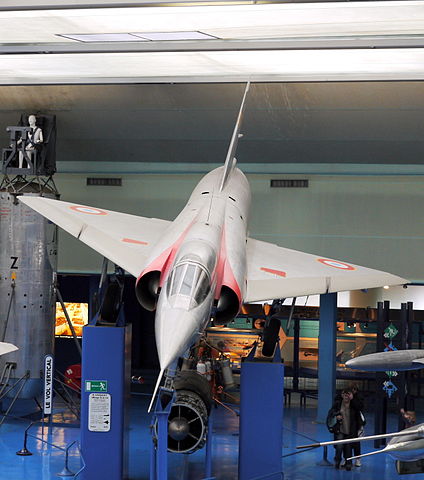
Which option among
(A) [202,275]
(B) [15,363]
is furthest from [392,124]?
(B) [15,363]

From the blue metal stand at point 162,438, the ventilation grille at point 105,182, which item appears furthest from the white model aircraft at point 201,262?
the ventilation grille at point 105,182

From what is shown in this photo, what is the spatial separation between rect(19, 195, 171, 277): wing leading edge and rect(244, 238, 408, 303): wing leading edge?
1.54 m

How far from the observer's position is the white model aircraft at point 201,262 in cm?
815

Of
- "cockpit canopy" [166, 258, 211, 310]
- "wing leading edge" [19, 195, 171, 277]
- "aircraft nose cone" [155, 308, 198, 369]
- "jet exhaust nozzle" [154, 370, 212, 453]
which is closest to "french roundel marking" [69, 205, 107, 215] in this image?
"wing leading edge" [19, 195, 171, 277]

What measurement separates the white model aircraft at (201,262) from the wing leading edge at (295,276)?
1 cm

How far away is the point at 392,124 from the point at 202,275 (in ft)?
24.2

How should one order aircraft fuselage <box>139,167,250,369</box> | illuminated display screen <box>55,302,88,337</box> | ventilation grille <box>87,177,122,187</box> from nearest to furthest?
aircraft fuselage <box>139,167,250,369</box> < ventilation grille <box>87,177,122,187</box> < illuminated display screen <box>55,302,88,337</box>

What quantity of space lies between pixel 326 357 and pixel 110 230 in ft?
20.9

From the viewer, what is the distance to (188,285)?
827 centimetres

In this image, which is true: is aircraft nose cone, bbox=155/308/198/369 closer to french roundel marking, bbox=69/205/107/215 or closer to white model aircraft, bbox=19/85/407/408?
white model aircraft, bbox=19/85/407/408

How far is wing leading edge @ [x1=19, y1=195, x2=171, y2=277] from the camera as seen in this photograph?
10.8 meters

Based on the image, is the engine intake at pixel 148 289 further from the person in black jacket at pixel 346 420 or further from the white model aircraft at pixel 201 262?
the person in black jacket at pixel 346 420

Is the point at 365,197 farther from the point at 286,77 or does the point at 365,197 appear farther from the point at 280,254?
the point at 286,77

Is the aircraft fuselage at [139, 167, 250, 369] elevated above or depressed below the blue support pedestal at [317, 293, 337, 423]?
above
